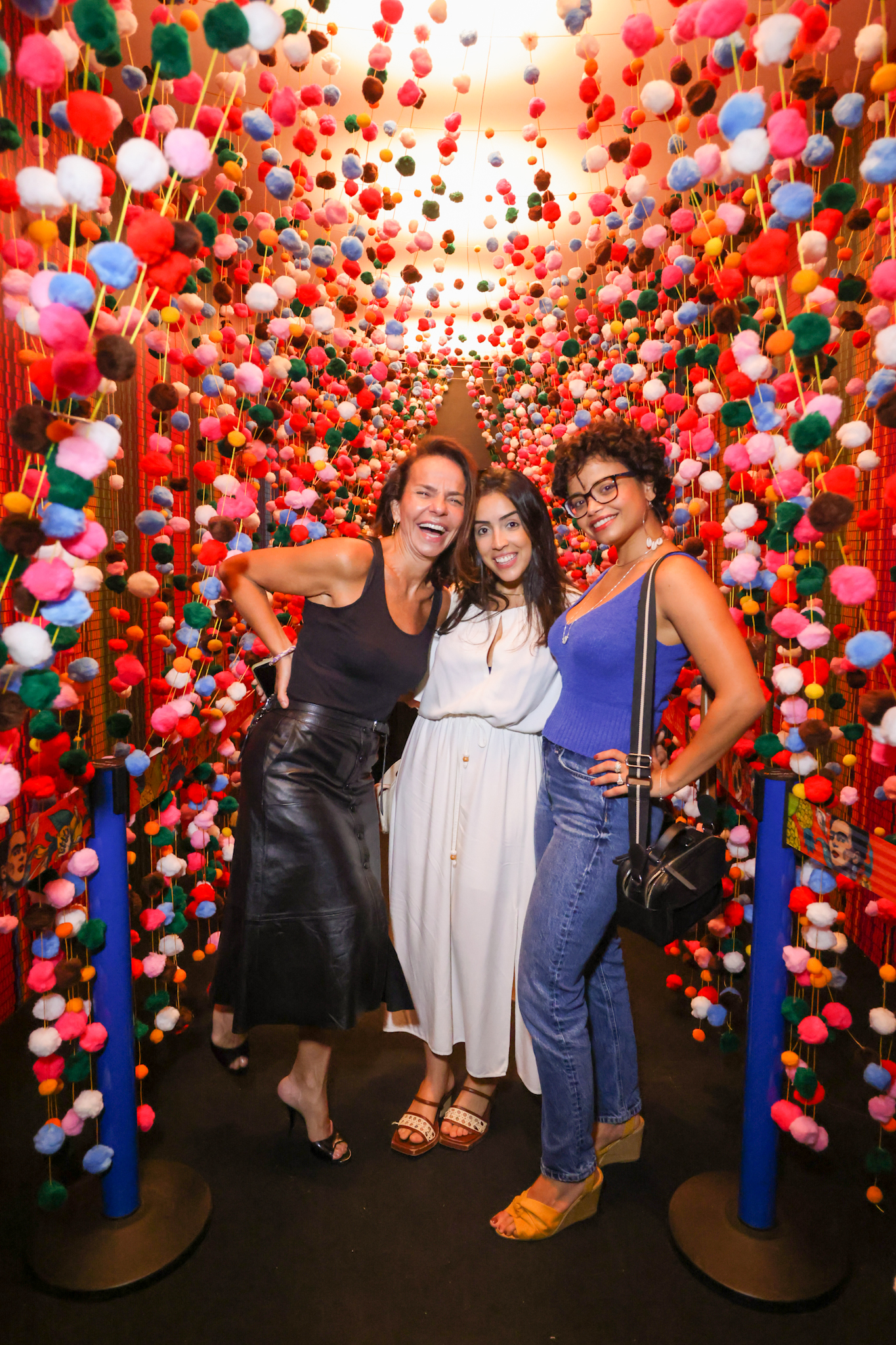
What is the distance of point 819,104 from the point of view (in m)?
1.38

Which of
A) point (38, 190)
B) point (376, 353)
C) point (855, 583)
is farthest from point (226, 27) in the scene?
point (376, 353)

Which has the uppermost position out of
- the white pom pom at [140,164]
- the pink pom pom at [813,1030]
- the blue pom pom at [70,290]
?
the white pom pom at [140,164]

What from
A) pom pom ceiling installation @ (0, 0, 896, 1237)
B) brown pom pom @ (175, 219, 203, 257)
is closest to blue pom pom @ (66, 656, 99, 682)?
pom pom ceiling installation @ (0, 0, 896, 1237)

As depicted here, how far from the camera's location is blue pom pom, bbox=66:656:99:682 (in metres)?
1.34

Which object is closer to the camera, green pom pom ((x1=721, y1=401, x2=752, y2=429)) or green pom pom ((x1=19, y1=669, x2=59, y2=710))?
green pom pom ((x1=19, y1=669, x2=59, y2=710))

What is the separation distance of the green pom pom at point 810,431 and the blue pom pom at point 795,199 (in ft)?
0.53

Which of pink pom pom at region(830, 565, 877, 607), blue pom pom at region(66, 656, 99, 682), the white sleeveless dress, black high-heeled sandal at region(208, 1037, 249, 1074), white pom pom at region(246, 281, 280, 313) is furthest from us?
black high-heeled sandal at region(208, 1037, 249, 1074)

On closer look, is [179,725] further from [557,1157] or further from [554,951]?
[557,1157]

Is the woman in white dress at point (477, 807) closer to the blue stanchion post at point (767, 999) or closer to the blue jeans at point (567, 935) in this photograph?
the blue jeans at point (567, 935)

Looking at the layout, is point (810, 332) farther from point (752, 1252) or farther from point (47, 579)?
point (752, 1252)

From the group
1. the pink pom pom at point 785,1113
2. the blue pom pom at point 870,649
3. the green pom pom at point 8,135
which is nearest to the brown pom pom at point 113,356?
the green pom pom at point 8,135

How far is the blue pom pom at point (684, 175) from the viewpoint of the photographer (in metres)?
1.42

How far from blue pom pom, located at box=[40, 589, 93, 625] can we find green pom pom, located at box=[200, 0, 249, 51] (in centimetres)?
68

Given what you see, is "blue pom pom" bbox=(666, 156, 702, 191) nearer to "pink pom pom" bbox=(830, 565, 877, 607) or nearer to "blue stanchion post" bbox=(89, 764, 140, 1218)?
"pink pom pom" bbox=(830, 565, 877, 607)
